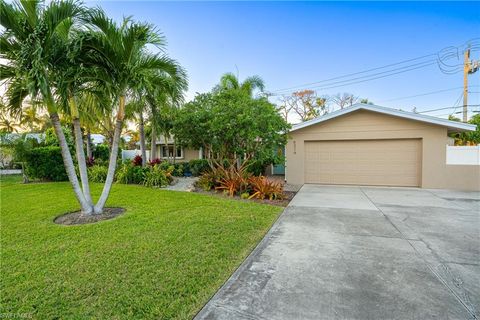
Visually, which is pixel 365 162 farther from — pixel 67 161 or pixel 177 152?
pixel 177 152

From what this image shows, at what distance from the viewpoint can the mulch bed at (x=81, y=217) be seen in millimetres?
5156

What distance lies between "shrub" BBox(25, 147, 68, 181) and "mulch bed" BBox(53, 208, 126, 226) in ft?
27.0

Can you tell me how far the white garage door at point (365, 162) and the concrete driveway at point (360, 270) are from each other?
4.42 m

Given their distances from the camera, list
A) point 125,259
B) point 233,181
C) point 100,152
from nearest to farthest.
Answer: point 125,259
point 233,181
point 100,152

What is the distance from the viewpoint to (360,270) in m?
2.96

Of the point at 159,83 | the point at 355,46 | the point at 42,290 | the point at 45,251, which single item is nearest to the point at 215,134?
the point at 159,83

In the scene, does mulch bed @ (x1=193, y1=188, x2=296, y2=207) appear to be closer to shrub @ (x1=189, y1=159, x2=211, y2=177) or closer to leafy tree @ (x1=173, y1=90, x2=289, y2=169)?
leafy tree @ (x1=173, y1=90, x2=289, y2=169)

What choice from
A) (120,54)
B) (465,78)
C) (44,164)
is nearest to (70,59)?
(120,54)

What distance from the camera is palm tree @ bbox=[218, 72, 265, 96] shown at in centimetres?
1351

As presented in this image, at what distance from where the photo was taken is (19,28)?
4.25 meters

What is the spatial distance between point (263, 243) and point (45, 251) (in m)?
3.62

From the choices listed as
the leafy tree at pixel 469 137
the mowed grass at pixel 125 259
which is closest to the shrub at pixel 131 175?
the mowed grass at pixel 125 259

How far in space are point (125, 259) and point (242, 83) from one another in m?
12.6

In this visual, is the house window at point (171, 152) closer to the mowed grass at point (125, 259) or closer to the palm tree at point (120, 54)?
the mowed grass at point (125, 259)
